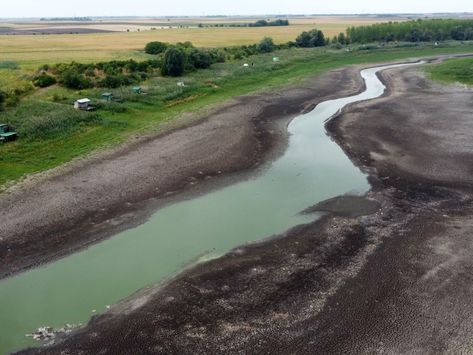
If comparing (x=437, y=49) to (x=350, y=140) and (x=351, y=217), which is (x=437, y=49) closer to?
(x=350, y=140)

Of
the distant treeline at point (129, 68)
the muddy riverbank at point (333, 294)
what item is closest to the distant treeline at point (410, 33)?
the distant treeline at point (129, 68)

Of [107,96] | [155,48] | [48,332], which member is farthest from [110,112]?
[155,48]

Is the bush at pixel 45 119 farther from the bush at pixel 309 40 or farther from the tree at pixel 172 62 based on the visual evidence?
the bush at pixel 309 40

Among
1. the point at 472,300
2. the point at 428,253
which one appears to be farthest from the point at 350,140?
the point at 472,300

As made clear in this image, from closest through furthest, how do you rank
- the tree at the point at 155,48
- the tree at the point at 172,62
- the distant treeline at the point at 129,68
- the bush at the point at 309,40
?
1. the distant treeline at the point at 129,68
2. the tree at the point at 172,62
3. the tree at the point at 155,48
4. the bush at the point at 309,40

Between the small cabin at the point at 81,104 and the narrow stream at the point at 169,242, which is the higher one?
the small cabin at the point at 81,104

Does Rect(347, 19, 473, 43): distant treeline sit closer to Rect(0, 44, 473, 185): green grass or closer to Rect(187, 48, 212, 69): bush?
Rect(0, 44, 473, 185): green grass

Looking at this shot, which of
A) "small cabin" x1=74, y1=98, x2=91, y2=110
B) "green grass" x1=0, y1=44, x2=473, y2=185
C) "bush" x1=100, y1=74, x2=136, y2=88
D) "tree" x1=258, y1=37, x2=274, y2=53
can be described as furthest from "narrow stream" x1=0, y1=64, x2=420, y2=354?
"tree" x1=258, y1=37, x2=274, y2=53
